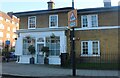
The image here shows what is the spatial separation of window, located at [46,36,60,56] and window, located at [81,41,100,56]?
Answer: 9.62ft

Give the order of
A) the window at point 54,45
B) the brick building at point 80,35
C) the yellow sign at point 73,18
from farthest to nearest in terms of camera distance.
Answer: the window at point 54,45, the brick building at point 80,35, the yellow sign at point 73,18

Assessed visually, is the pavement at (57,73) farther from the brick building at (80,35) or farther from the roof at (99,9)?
the roof at (99,9)

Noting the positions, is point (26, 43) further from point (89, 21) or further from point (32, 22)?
point (89, 21)

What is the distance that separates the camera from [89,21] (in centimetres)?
2752

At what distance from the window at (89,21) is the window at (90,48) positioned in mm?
1926

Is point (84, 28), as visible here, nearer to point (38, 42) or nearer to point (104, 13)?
point (104, 13)

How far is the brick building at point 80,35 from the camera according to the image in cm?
2634

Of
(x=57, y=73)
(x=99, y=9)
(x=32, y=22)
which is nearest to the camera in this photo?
(x=57, y=73)

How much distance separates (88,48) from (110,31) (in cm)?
304

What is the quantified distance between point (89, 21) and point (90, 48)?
120 inches

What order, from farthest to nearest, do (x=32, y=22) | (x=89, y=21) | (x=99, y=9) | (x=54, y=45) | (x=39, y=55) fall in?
(x=32, y=22) → (x=89, y=21) → (x=39, y=55) → (x=54, y=45) → (x=99, y=9)

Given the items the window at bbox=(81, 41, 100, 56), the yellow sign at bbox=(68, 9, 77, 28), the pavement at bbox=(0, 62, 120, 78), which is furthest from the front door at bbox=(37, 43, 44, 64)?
the yellow sign at bbox=(68, 9, 77, 28)

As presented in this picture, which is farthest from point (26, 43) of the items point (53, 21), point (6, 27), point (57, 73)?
point (6, 27)

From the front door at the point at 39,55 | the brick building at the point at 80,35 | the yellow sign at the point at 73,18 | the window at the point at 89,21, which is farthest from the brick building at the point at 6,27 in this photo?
the yellow sign at the point at 73,18
